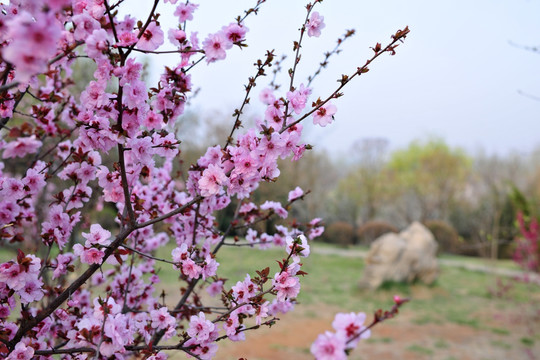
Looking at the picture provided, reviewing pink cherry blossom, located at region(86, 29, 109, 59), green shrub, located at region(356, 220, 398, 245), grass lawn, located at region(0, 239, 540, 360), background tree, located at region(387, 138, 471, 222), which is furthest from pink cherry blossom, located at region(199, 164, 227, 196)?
background tree, located at region(387, 138, 471, 222)

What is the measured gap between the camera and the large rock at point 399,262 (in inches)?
366

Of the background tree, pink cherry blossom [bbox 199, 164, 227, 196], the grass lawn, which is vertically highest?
the background tree

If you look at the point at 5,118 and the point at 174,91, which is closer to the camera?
the point at 174,91

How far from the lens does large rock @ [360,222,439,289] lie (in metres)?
9.29

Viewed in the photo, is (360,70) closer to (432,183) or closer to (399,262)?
(399,262)

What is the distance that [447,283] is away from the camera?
35.8 feet

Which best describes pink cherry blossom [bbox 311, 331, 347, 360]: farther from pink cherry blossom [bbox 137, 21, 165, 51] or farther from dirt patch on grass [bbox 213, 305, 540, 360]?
dirt patch on grass [bbox 213, 305, 540, 360]

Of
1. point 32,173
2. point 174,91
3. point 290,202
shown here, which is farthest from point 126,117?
point 290,202

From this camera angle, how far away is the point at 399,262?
31.3 feet

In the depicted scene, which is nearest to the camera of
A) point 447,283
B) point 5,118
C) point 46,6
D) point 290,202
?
point 46,6

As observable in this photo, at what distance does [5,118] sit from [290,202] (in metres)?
1.57

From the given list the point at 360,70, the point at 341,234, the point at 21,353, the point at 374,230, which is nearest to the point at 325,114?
the point at 360,70

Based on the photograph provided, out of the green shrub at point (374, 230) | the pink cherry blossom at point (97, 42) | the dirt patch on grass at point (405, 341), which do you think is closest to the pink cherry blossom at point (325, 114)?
the pink cherry blossom at point (97, 42)

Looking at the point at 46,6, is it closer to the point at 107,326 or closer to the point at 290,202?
the point at 107,326
